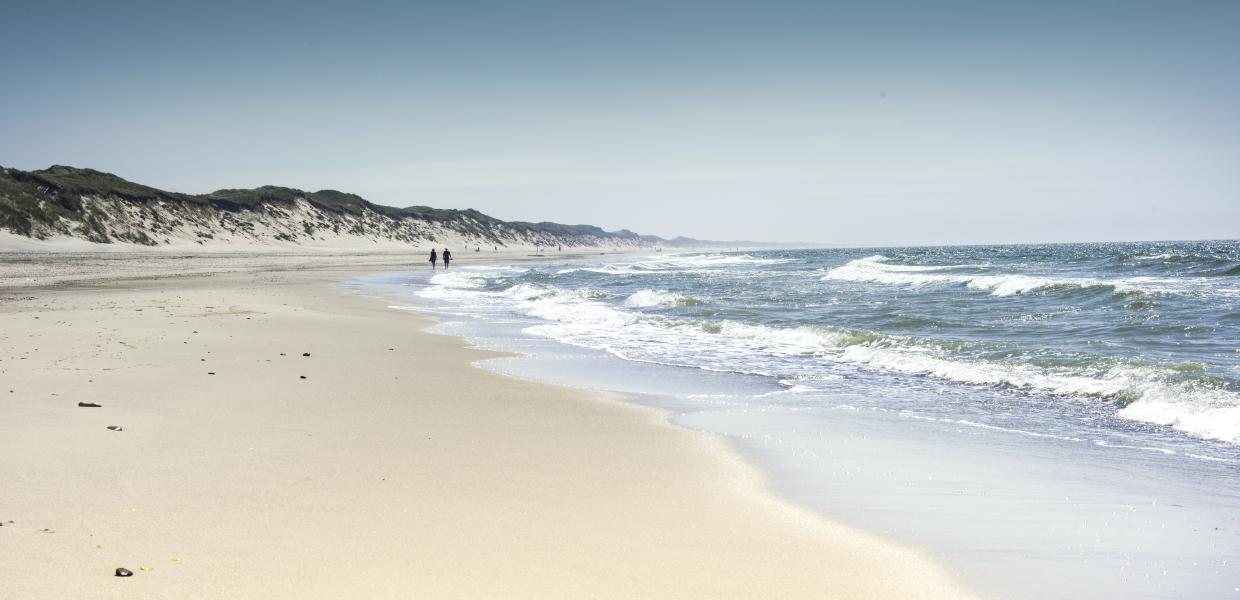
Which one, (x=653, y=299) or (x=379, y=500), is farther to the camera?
(x=653, y=299)

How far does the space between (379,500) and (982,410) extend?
632 cm

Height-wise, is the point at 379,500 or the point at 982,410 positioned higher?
the point at 379,500

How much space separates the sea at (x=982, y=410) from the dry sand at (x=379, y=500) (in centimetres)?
59

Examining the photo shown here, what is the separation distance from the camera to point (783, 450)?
20.8 feet

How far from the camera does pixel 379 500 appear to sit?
4488mm

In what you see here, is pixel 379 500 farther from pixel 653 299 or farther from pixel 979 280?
pixel 979 280

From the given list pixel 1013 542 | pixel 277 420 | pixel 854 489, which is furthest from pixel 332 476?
pixel 1013 542

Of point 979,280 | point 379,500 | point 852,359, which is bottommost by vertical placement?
point 852,359

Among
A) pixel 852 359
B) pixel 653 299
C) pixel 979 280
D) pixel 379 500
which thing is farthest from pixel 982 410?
pixel 979 280

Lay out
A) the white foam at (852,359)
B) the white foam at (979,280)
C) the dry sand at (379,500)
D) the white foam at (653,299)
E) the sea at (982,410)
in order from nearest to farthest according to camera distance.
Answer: the dry sand at (379,500) < the sea at (982,410) < the white foam at (852,359) < the white foam at (653,299) < the white foam at (979,280)

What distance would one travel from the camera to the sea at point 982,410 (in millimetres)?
4207

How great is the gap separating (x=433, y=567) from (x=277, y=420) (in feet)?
11.7

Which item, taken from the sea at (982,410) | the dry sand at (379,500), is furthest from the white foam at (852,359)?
the dry sand at (379,500)

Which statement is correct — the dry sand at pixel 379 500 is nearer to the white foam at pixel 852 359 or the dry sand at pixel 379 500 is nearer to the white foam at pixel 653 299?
the white foam at pixel 852 359
